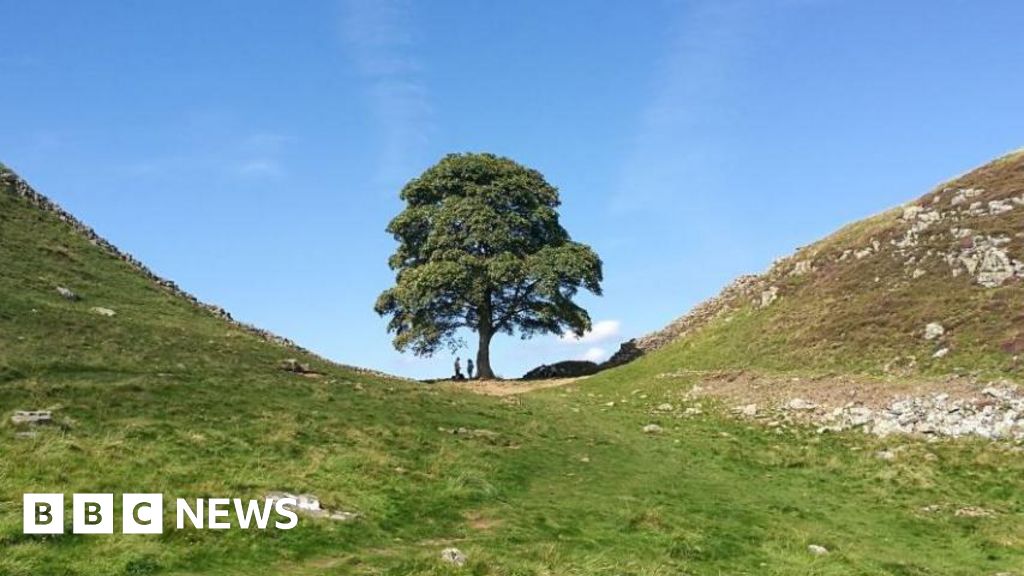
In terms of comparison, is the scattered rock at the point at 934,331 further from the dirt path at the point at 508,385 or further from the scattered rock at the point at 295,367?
the scattered rock at the point at 295,367

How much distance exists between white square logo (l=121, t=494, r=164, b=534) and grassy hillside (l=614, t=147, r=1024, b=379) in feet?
123

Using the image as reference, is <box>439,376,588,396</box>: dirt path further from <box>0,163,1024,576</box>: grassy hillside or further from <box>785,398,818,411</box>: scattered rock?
<box>785,398,818,411</box>: scattered rock

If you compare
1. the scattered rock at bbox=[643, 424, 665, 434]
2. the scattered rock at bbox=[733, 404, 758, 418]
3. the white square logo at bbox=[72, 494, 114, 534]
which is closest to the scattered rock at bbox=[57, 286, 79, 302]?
the white square logo at bbox=[72, 494, 114, 534]

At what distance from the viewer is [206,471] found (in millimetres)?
20438

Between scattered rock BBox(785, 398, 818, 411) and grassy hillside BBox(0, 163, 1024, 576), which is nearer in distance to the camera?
grassy hillside BBox(0, 163, 1024, 576)

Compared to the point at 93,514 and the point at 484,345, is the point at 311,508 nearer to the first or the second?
the point at 93,514

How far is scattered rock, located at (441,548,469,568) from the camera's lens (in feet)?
53.9

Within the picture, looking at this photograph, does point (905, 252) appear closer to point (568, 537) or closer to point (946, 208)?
point (946, 208)

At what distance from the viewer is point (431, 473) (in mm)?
24266

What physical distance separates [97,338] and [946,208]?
56812mm

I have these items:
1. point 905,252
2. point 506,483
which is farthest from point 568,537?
point 905,252

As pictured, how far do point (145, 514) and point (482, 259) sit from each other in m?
50.4

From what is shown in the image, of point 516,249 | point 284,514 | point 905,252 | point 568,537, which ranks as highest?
point 516,249

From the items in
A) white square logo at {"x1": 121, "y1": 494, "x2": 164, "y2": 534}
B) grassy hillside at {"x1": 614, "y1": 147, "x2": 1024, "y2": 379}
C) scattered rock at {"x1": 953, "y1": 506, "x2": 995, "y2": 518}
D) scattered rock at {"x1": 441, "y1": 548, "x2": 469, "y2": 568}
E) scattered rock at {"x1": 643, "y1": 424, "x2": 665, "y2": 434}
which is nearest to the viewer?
white square logo at {"x1": 121, "y1": 494, "x2": 164, "y2": 534}
